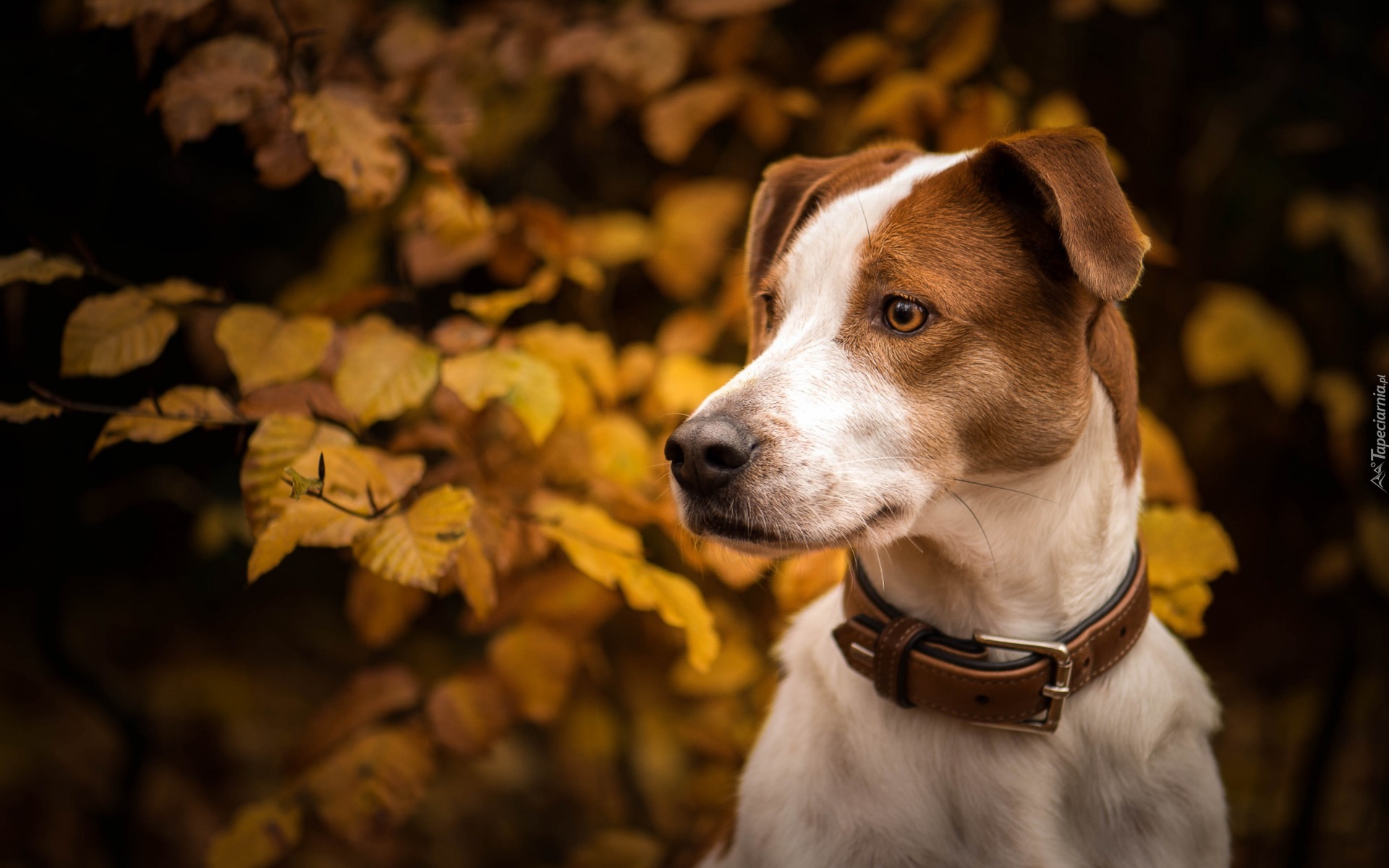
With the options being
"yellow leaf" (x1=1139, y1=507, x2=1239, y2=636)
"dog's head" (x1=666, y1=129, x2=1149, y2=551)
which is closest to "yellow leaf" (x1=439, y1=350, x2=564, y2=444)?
"dog's head" (x1=666, y1=129, x2=1149, y2=551)

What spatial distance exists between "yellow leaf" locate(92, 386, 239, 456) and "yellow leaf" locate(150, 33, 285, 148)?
1.77ft

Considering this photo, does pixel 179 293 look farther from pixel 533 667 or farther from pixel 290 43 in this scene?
pixel 533 667

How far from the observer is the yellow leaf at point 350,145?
6.49 ft

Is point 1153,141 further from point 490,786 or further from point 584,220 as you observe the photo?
point 490,786

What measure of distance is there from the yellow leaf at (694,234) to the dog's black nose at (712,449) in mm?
1488

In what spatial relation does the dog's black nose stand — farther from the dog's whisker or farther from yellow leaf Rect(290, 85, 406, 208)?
yellow leaf Rect(290, 85, 406, 208)

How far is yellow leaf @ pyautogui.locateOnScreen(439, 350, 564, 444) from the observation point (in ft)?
6.53

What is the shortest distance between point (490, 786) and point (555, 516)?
2326mm

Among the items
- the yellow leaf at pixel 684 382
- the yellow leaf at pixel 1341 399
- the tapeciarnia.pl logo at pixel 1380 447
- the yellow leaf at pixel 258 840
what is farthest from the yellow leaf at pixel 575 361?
the yellow leaf at pixel 1341 399

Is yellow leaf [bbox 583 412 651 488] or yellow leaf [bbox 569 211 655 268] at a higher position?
yellow leaf [bbox 569 211 655 268]

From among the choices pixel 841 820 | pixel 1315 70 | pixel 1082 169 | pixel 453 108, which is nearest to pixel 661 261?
pixel 453 108

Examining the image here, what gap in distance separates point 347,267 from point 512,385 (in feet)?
4.66

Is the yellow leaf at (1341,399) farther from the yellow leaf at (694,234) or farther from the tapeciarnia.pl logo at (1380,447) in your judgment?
the yellow leaf at (694,234)

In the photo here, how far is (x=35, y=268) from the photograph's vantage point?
1830mm
